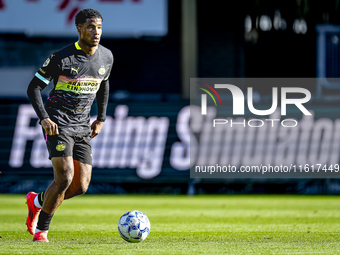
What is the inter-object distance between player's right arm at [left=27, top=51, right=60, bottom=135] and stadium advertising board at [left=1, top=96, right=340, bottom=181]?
8077 millimetres

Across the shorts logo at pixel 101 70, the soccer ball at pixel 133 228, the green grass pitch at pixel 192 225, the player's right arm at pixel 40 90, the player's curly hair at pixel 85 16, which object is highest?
the player's curly hair at pixel 85 16

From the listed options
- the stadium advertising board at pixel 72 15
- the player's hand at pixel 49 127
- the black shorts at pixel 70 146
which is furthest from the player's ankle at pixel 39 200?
the stadium advertising board at pixel 72 15

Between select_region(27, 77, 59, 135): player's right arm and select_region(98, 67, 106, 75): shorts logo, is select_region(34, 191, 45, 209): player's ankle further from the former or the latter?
select_region(98, 67, 106, 75): shorts logo

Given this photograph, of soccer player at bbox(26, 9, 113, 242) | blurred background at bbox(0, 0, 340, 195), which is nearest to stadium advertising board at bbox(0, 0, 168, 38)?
blurred background at bbox(0, 0, 340, 195)

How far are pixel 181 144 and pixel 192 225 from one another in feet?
19.6

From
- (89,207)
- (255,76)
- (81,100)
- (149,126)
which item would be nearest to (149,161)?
(149,126)

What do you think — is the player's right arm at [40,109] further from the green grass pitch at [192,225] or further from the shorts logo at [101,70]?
the green grass pitch at [192,225]

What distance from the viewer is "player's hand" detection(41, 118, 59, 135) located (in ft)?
20.1

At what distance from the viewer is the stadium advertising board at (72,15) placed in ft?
56.0

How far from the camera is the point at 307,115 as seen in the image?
14367 millimetres

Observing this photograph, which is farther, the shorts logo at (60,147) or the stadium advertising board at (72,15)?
the stadium advertising board at (72,15)

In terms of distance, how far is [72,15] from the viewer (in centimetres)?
1703

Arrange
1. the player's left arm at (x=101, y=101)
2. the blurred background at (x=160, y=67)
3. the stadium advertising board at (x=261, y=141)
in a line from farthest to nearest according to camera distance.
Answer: the blurred background at (x=160, y=67), the stadium advertising board at (x=261, y=141), the player's left arm at (x=101, y=101)

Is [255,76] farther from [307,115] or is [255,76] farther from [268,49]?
[307,115]
